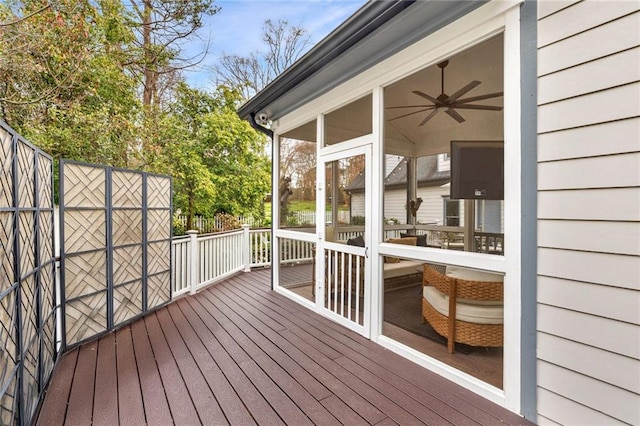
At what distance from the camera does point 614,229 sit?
5.13 feet

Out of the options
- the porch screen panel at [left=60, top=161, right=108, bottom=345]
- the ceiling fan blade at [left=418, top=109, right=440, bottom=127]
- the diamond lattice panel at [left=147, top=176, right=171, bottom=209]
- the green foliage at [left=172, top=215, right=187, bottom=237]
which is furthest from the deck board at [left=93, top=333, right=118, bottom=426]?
the green foliage at [left=172, top=215, right=187, bottom=237]

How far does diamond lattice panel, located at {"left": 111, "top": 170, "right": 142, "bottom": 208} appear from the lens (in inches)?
132

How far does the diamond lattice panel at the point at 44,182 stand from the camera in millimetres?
2373

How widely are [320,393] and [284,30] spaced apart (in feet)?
39.9

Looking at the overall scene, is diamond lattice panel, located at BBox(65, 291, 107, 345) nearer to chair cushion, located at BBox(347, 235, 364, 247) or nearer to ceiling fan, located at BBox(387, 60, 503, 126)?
chair cushion, located at BBox(347, 235, 364, 247)

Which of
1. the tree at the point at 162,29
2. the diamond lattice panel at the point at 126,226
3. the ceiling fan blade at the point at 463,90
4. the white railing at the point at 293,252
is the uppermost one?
the tree at the point at 162,29

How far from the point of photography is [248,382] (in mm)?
2316

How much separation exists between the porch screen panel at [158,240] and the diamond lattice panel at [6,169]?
205 centimetres

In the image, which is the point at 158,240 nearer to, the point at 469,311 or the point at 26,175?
the point at 26,175

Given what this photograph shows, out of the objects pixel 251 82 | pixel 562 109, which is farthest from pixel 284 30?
pixel 562 109

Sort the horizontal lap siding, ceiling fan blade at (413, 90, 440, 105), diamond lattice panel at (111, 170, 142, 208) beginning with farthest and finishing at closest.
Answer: ceiling fan blade at (413, 90, 440, 105)
diamond lattice panel at (111, 170, 142, 208)
the horizontal lap siding

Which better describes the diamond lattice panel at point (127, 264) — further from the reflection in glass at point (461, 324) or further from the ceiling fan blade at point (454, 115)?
the ceiling fan blade at point (454, 115)

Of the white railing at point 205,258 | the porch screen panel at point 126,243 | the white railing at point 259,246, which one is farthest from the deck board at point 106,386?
the white railing at point 259,246

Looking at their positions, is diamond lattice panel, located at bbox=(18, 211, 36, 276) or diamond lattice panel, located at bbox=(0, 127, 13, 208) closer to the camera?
diamond lattice panel, located at bbox=(0, 127, 13, 208)
